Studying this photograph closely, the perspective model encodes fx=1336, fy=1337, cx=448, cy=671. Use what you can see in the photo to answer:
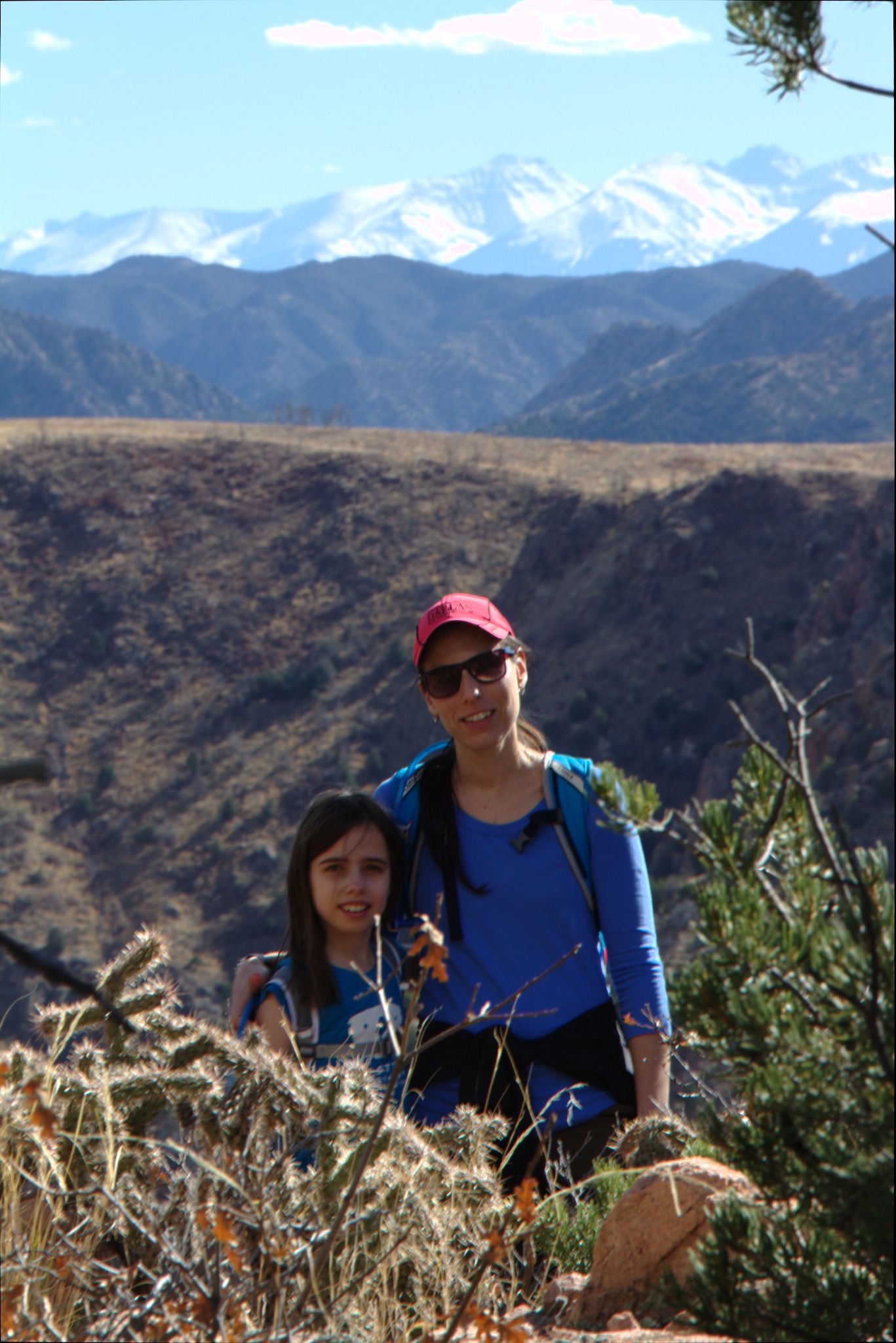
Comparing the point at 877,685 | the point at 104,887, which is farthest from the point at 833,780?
the point at 104,887

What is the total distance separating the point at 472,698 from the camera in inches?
124

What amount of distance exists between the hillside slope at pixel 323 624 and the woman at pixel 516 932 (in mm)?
25230

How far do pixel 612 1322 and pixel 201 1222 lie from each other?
686 mm

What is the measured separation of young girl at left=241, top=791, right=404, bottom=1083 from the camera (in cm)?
291

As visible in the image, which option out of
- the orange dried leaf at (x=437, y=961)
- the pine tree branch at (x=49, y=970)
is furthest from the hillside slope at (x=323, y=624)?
the pine tree branch at (x=49, y=970)

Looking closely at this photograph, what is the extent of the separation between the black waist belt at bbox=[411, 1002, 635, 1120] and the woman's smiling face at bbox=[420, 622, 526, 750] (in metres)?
0.67

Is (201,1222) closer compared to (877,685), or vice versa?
(201,1222)

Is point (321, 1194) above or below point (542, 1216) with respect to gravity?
above

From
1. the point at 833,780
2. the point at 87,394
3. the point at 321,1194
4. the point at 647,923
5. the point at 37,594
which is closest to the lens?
the point at 321,1194

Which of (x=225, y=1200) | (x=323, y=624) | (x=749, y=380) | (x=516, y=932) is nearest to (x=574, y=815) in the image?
(x=516, y=932)

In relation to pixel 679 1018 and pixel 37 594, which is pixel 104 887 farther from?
pixel 679 1018

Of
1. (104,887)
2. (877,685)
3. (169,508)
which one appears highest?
(169,508)

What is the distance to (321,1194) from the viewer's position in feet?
6.69

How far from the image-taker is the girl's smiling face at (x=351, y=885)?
3.06 m
